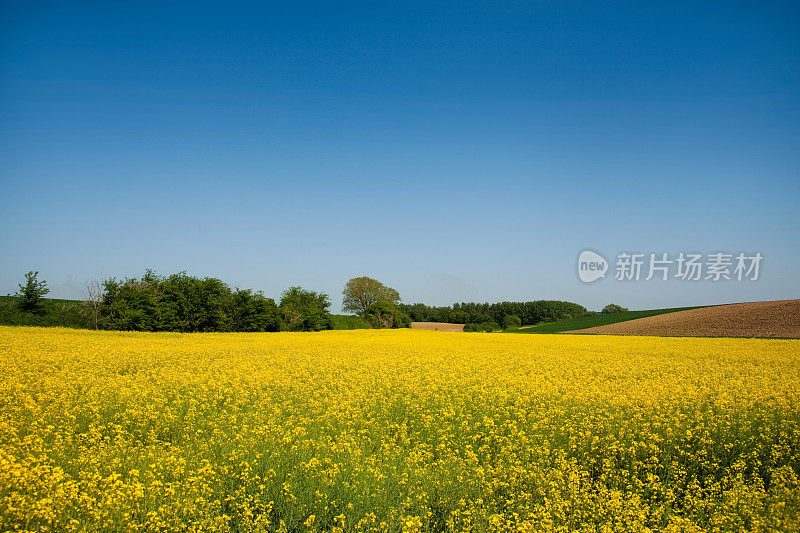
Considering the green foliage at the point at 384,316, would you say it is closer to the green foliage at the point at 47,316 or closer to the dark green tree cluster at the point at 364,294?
the dark green tree cluster at the point at 364,294

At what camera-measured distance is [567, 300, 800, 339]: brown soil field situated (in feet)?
117

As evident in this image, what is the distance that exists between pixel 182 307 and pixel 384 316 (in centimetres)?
2565

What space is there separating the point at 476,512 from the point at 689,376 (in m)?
12.1

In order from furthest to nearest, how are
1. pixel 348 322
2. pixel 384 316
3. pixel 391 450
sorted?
pixel 384 316
pixel 348 322
pixel 391 450

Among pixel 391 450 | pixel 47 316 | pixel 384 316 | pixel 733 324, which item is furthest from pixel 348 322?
pixel 391 450

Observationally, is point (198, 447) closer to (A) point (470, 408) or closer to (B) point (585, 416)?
(A) point (470, 408)

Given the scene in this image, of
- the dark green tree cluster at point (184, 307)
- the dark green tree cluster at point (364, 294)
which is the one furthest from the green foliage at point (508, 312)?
the dark green tree cluster at point (184, 307)

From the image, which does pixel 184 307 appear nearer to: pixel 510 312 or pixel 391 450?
pixel 391 450

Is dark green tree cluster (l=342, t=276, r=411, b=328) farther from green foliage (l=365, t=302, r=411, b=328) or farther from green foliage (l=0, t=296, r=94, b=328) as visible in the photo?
green foliage (l=0, t=296, r=94, b=328)

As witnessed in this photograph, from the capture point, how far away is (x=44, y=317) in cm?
3703

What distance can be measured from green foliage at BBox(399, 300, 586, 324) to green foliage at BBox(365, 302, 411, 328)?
3018cm

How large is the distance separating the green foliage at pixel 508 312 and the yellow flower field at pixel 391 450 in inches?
2962

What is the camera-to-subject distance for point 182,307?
37.7m

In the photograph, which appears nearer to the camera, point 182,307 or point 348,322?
point 182,307
